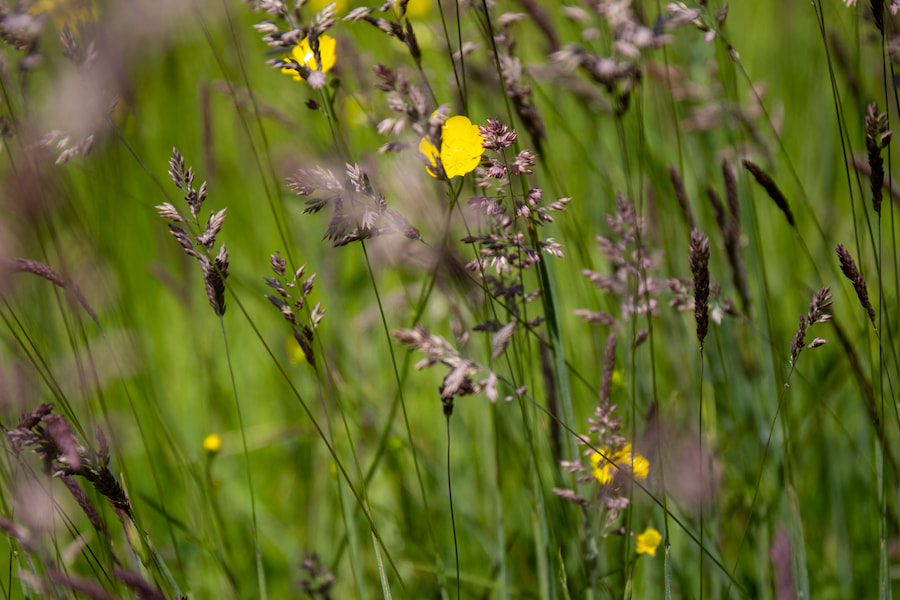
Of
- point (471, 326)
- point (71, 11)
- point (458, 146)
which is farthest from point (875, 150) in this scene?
point (71, 11)

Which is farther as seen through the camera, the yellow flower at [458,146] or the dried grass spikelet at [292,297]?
the yellow flower at [458,146]

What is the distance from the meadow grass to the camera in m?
0.75

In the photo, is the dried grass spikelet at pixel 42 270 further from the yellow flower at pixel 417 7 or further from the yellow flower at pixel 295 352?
the yellow flower at pixel 417 7

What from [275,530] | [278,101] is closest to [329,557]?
[275,530]

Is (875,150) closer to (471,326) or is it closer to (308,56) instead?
(308,56)

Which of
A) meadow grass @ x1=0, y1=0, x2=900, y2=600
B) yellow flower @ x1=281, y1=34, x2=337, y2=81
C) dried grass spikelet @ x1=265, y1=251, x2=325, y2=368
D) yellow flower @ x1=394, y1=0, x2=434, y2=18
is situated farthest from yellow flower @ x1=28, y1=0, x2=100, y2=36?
yellow flower @ x1=394, y1=0, x2=434, y2=18

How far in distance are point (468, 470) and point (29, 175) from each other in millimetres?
1012

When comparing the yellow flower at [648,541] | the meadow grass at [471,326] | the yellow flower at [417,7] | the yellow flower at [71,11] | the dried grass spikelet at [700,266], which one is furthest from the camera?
the yellow flower at [417,7]

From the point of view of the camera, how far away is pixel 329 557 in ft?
4.50

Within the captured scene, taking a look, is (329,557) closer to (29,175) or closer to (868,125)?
(29,175)

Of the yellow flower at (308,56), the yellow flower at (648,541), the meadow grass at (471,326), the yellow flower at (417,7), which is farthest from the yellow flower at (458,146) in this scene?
the yellow flower at (417,7)

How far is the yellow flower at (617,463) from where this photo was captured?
0.85 m

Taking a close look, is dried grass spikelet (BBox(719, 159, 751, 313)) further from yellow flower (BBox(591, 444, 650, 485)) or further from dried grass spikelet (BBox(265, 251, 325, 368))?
dried grass spikelet (BBox(265, 251, 325, 368))

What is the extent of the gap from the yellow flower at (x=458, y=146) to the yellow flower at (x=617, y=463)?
1.30 ft
